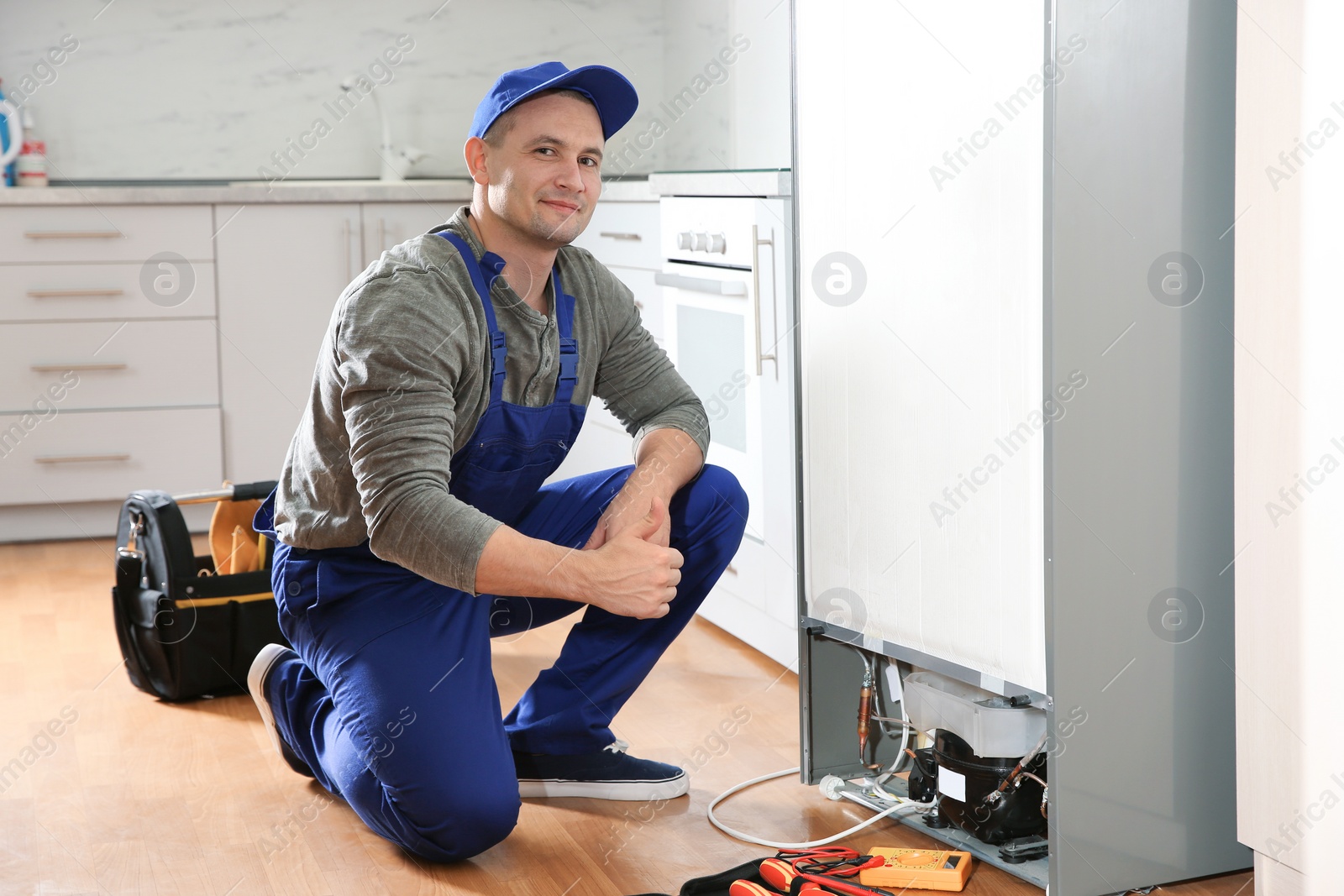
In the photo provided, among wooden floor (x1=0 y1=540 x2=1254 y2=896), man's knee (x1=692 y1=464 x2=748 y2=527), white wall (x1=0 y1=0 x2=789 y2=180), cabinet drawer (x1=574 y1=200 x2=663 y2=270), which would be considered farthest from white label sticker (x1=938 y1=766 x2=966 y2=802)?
white wall (x1=0 y1=0 x2=789 y2=180)

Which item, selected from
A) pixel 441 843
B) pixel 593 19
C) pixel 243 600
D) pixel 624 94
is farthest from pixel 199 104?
pixel 441 843

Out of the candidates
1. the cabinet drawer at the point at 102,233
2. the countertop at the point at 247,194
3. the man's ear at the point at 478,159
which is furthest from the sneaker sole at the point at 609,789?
the cabinet drawer at the point at 102,233

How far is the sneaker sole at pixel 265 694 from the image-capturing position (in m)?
1.85

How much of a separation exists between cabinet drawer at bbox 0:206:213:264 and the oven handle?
149 cm

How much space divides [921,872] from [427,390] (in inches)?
30.8

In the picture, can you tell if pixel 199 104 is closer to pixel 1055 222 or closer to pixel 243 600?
pixel 243 600

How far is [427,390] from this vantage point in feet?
4.92

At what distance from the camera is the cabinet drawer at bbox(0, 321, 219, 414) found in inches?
133

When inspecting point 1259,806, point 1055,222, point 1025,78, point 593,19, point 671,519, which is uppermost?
point 593,19

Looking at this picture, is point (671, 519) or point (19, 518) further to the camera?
point (19, 518)

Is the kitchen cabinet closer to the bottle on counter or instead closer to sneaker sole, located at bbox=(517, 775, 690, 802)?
the bottle on counter

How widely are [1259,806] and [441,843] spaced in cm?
91

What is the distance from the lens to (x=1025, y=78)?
138cm

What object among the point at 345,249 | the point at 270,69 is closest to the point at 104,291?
the point at 345,249
